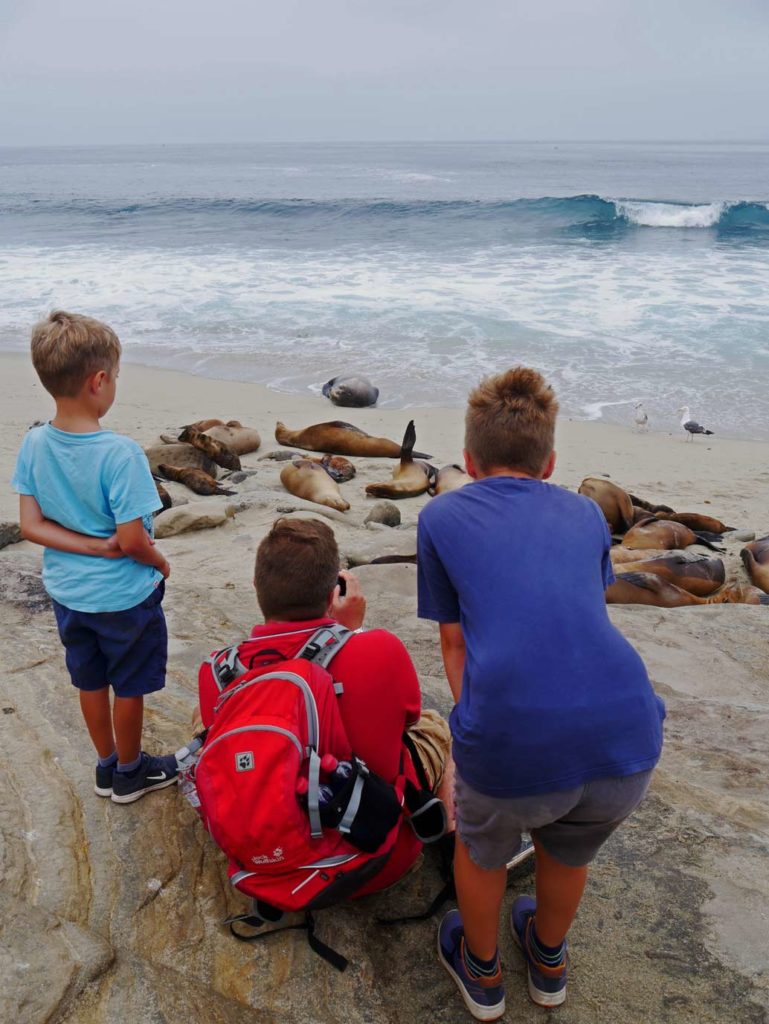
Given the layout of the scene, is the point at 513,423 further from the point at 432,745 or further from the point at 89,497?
the point at 89,497

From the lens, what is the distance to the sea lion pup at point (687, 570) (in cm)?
543

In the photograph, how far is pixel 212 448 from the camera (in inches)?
298

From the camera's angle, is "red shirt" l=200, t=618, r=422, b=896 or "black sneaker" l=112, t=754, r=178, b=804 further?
"black sneaker" l=112, t=754, r=178, b=804

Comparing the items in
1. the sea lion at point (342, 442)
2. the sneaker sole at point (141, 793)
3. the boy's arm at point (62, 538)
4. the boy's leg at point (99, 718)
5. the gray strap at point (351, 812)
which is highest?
the boy's arm at point (62, 538)

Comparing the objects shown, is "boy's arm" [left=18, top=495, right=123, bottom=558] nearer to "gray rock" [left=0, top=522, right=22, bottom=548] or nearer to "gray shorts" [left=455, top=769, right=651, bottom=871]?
"gray shorts" [left=455, top=769, right=651, bottom=871]

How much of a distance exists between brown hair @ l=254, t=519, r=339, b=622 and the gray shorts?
A: 56cm

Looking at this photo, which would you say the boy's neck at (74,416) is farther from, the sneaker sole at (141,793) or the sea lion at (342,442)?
the sea lion at (342,442)

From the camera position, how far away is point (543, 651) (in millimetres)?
1707

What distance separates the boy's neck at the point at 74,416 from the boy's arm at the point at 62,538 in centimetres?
24

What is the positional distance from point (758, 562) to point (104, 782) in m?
4.63

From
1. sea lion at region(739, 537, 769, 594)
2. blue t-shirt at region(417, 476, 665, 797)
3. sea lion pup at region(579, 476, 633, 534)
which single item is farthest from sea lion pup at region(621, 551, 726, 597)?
blue t-shirt at region(417, 476, 665, 797)

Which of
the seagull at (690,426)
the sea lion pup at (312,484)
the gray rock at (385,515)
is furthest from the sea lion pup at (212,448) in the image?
the seagull at (690,426)

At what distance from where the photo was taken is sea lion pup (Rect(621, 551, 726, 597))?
17.8 ft

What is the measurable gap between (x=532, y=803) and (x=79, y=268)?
1966 cm
